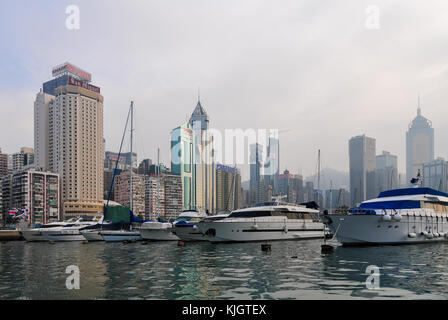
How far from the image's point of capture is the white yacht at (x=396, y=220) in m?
36.3

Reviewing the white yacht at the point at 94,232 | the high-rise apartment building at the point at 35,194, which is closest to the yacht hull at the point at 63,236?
the white yacht at the point at 94,232

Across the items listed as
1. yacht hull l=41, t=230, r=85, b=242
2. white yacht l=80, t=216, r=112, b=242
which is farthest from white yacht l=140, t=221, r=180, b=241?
yacht hull l=41, t=230, r=85, b=242

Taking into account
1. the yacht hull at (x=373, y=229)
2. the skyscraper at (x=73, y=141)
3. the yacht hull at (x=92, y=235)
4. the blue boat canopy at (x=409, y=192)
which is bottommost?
the yacht hull at (x=92, y=235)

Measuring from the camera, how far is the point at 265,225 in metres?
46.1

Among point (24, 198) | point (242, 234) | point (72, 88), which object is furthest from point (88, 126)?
point (242, 234)

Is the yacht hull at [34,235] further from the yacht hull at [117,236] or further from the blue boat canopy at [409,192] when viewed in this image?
the blue boat canopy at [409,192]

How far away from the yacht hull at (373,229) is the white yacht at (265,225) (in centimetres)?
1004

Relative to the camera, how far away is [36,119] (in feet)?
593

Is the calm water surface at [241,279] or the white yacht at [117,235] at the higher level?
the calm water surface at [241,279]

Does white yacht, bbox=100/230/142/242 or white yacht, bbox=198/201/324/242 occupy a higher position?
white yacht, bbox=198/201/324/242

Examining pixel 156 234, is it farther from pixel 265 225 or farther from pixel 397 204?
pixel 397 204

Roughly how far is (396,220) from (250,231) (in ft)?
52.6

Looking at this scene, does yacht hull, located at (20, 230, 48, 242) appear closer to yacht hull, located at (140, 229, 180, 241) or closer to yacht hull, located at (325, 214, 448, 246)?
yacht hull, located at (140, 229, 180, 241)

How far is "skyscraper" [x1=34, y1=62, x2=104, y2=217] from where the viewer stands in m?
170
